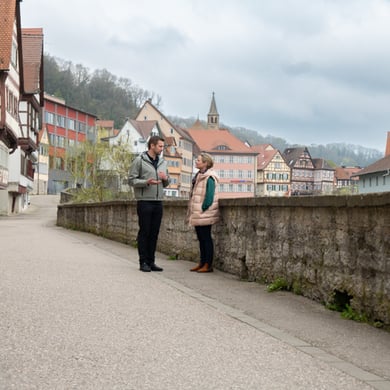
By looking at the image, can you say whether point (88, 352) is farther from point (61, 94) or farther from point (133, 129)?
point (61, 94)

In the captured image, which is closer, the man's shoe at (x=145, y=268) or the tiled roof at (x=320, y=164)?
the man's shoe at (x=145, y=268)

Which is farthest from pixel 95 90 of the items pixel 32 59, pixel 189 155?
pixel 32 59

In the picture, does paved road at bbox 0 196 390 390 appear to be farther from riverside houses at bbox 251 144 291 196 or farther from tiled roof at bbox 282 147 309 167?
tiled roof at bbox 282 147 309 167

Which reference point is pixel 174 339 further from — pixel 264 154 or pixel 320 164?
pixel 320 164

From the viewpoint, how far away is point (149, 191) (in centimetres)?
1126

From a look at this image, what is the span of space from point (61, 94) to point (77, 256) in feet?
416

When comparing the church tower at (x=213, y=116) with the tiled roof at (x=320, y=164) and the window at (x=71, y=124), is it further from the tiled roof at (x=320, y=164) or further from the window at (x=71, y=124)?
the window at (x=71, y=124)

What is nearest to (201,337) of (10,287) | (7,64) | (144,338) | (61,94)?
(144,338)

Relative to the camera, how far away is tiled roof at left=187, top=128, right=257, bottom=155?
502 feet

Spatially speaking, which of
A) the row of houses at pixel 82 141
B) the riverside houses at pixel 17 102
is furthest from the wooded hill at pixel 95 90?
the riverside houses at pixel 17 102

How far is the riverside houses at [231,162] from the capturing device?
499ft

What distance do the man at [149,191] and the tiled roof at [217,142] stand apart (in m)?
140

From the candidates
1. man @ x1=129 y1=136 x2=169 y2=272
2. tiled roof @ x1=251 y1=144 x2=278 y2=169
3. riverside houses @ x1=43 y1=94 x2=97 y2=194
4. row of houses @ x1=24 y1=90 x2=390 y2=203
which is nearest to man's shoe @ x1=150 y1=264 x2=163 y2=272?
man @ x1=129 y1=136 x2=169 y2=272

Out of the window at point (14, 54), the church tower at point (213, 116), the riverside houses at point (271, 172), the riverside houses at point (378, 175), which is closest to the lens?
the window at point (14, 54)
